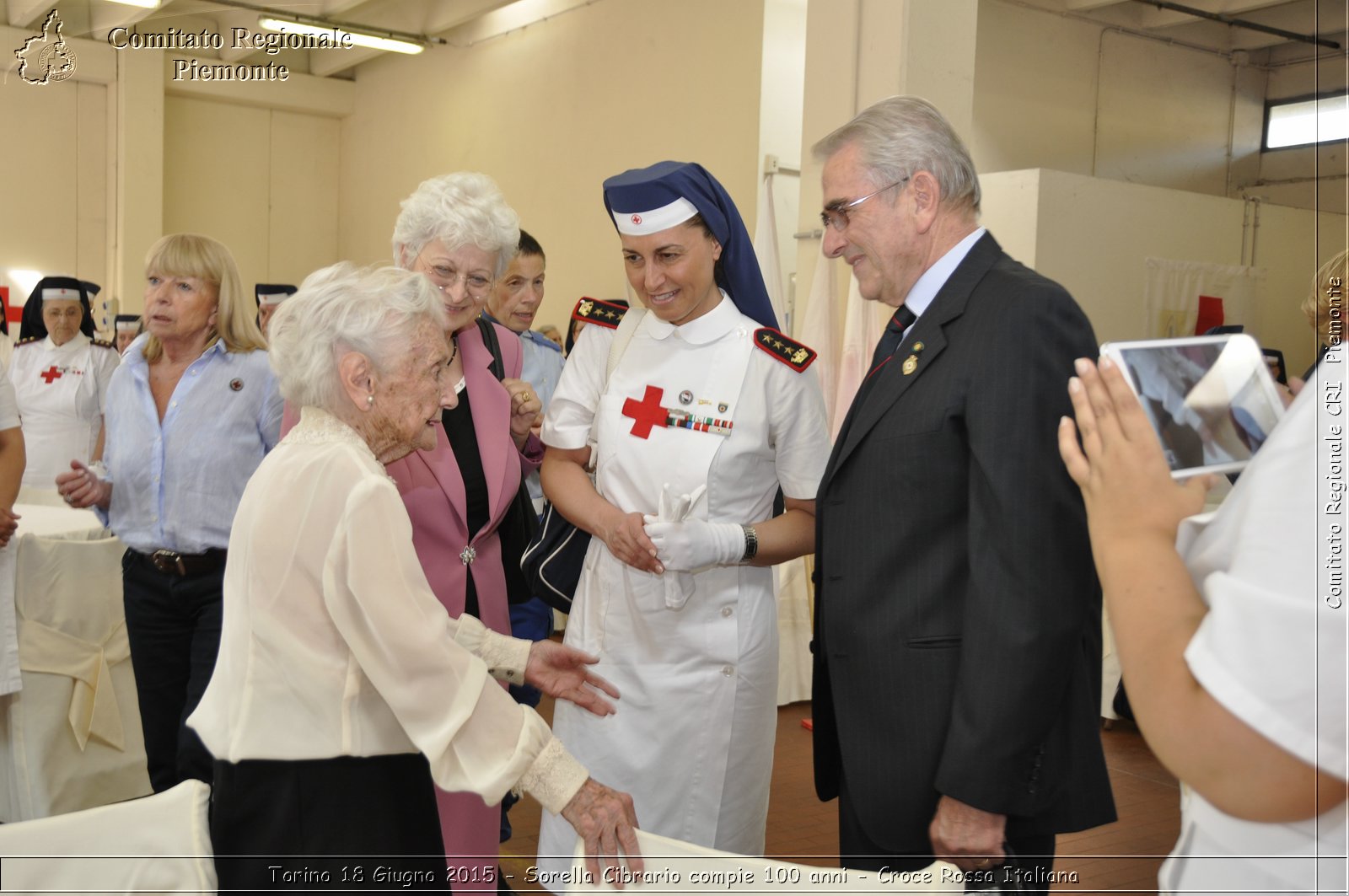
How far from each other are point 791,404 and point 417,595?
992mm

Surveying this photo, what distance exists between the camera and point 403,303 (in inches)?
68.4

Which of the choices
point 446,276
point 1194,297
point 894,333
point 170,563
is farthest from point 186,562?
point 1194,297

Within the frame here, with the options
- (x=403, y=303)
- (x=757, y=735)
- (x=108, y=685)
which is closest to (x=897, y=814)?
(x=757, y=735)

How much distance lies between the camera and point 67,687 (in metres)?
3.54

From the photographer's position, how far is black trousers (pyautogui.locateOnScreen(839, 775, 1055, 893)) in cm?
152

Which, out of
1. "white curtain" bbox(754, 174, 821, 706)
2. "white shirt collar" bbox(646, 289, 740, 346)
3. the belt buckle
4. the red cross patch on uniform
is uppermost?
"white shirt collar" bbox(646, 289, 740, 346)

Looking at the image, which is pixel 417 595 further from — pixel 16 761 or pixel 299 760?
pixel 16 761

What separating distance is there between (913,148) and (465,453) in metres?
1.09

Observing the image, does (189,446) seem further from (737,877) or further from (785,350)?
(737,877)

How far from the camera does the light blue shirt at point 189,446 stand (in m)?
2.93

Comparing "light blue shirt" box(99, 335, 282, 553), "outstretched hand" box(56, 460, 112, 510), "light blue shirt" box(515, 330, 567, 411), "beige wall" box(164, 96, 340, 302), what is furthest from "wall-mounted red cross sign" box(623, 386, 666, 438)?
"beige wall" box(164, 96, 340, 302)

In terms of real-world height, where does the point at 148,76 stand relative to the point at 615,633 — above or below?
above

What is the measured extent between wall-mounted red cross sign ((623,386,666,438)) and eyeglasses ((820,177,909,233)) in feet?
1.88

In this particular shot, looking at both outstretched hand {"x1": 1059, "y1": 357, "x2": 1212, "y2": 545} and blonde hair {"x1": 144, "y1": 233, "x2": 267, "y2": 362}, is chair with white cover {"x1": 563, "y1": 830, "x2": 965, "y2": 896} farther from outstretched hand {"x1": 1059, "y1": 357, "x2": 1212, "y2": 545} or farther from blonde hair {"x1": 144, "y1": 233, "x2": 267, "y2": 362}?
blonde hair {"x1": 144, "y1": 233, "x2": 267, "y2": 362}
